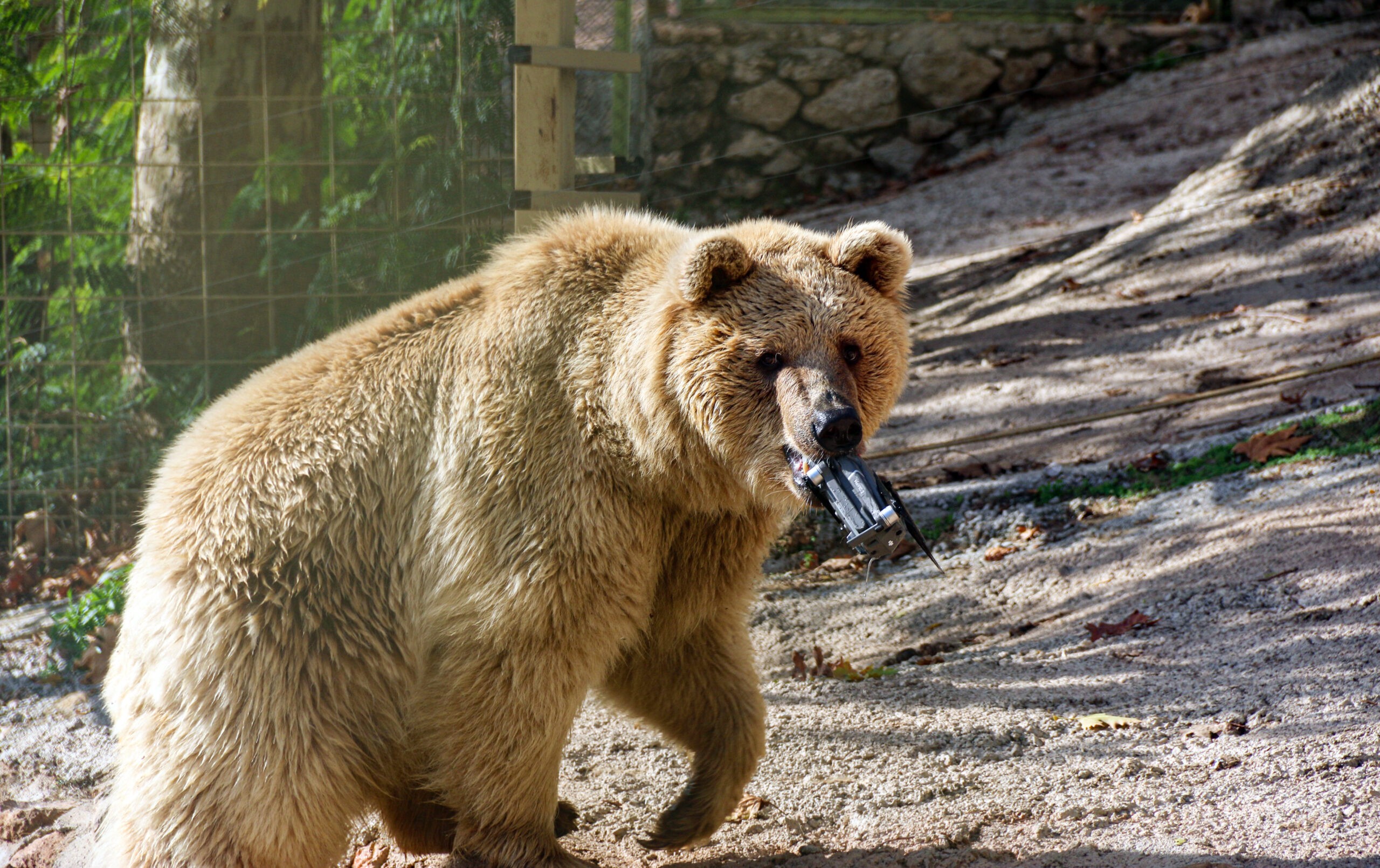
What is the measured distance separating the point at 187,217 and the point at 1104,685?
5.37 metres

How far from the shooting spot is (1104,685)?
12.1ft

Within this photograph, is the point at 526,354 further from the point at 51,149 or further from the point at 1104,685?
the point at 51,149

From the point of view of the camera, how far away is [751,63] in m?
12.0

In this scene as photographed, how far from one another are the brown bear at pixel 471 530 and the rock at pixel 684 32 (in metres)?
9.35

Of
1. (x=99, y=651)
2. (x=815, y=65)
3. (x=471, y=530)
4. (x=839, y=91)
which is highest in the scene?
(x=815, y=65)

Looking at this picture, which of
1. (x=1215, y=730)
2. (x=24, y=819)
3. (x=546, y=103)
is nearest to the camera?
(x=1215, y=730)

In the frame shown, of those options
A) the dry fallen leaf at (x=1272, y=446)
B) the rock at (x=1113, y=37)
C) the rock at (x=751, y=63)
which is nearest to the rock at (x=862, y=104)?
the rock at (x=751, y=63)

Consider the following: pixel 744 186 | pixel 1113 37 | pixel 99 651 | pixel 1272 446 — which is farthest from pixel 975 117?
pixel 99 651

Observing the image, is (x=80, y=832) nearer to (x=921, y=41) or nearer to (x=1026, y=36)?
(x=921, y=41)

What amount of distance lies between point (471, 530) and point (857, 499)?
1.04m

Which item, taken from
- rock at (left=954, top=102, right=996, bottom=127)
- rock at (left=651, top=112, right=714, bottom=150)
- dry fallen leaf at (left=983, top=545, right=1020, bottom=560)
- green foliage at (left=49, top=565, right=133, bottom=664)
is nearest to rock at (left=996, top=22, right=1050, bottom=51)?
rock at (left=954, top=102, right=996, bottom=127)

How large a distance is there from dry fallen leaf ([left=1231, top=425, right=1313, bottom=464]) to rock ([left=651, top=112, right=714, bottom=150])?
26.4 ft

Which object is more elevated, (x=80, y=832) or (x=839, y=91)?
(x=839, y=91)

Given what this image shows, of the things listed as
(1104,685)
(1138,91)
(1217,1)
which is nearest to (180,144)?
(1104,685)
